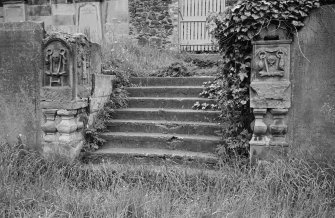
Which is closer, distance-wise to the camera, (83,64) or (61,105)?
(61,105)

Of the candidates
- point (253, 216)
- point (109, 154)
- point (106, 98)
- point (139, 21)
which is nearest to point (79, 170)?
point (109, 154)

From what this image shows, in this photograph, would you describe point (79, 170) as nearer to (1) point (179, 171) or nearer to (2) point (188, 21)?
(1) point (179, 171)

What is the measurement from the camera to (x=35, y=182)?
10.7 feet

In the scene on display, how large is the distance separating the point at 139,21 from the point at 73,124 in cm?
721

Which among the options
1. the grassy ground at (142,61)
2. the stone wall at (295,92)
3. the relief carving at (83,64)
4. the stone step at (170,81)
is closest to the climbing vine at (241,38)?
the stone wall at (295,92)

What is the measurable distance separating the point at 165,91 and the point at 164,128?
105 centimetres

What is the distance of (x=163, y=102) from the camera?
514 centimetres

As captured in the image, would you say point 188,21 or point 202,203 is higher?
point 188,21

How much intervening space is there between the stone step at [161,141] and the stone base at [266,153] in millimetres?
661

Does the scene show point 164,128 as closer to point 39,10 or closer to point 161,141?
point 161,141

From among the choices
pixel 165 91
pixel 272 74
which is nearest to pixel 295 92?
pixel 272 74

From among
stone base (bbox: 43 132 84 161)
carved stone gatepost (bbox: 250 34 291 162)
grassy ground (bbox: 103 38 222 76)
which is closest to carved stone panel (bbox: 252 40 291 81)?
carved stone gatepost (bbox: 250 34 291 162)

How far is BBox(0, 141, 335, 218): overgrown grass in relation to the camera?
2672mm

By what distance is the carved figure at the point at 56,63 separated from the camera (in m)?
3.95
